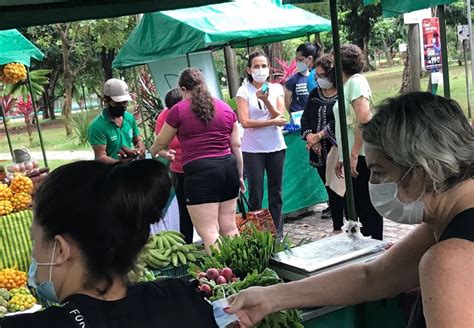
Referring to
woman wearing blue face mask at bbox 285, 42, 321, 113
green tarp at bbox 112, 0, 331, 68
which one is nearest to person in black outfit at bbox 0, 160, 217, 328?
green tarp at bbox 112, 0, 331, 68

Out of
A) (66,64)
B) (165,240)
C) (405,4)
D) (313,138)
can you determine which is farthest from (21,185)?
(66,64)

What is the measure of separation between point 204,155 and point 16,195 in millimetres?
1461

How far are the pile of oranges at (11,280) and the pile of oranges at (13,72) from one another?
2.86 m

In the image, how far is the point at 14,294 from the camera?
3.29m

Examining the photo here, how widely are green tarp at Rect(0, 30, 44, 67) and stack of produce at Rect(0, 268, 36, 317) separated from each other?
2.63 metres

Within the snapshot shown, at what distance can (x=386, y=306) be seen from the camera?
204 centimetres

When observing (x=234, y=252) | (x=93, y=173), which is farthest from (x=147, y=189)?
(x=234, y=252)

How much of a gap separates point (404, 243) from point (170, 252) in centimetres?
220

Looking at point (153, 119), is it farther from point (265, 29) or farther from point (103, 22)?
point (103, 22)

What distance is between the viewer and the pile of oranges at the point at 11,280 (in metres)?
3.54

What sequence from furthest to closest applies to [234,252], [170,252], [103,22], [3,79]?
1. [103,22]
2. [3,79]
3. [170,252]
4. [234,252]

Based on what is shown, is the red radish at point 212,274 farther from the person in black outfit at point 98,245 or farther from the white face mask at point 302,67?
the white face mask at point 302,67

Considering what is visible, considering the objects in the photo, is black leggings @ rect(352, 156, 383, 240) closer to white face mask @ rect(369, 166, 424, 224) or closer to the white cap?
the white cap

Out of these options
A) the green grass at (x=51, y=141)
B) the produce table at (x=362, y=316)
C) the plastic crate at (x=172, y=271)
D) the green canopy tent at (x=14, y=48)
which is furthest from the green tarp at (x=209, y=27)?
the green grass at (x=51, y=141)
